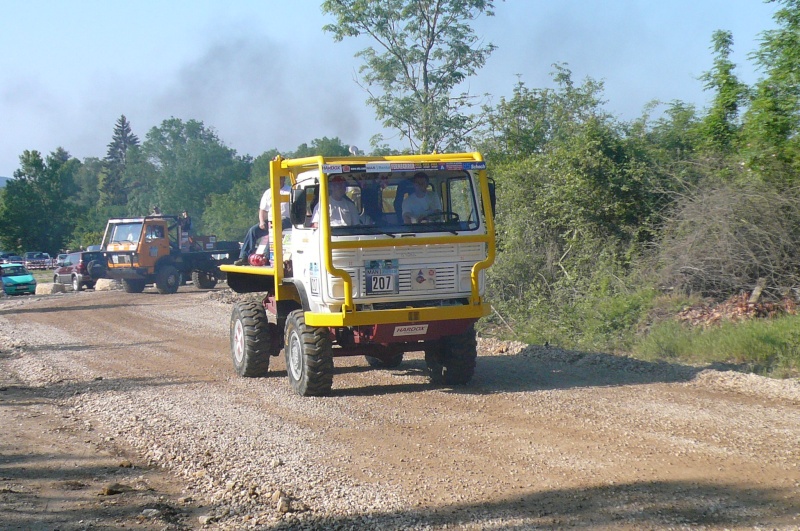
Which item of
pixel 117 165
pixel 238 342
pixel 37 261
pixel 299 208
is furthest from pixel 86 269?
pixel 117 165

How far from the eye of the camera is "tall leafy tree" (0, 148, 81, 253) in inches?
2808

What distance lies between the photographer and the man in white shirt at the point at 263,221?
34.0 feet

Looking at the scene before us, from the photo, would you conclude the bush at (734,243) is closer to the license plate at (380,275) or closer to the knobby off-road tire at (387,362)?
the knobby off-road tire at (387,362)

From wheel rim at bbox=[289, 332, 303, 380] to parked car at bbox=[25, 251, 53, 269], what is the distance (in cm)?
5388

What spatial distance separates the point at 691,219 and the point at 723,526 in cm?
1075

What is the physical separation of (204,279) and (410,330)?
22.5 meters

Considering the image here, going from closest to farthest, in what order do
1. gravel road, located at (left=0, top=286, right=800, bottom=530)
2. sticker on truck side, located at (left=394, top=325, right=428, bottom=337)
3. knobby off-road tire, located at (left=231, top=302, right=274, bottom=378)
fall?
gravel road, located at (left=0, top=286, right=800, bottom=530)
sticker on truck side, located at (left=394, top=325, right=428, bottom=337)
knobby off-road tire, located at (left=231, top=302, right=274, bottom=378)

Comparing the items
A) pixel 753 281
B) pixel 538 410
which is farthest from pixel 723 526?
pixel 753 281

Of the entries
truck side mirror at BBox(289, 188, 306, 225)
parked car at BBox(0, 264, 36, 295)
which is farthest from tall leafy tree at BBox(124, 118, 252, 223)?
truck side mirror at BBox(289, 188, 306, 225)

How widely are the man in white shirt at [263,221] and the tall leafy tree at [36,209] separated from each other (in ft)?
215

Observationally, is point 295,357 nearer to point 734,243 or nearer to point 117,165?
point 734,243

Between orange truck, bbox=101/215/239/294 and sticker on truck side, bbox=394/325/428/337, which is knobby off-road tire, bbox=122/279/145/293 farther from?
sticker on truck side, bbox=394/325/428/337

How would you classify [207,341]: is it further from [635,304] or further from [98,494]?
[98,494]

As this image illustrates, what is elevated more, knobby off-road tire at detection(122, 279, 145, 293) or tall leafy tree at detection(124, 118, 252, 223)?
tall leafy tree at detection(124, 118, 252, 223)
